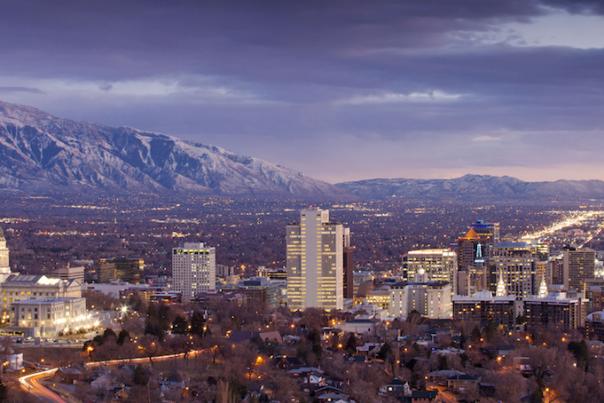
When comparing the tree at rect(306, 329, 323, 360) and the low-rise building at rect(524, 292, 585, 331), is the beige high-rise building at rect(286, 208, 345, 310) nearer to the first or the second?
the low-rise building at rect(524, 292, 585, 331)

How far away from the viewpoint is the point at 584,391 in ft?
206

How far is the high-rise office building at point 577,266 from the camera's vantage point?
393ft

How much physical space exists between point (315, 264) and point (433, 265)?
20299 mm

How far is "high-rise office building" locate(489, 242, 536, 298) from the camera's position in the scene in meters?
113

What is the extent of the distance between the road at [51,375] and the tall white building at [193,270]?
39.8 metres

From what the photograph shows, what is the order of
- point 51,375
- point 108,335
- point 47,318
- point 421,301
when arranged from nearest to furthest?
point 51,375 → point 108,335 → point 47,318 → point 421,301

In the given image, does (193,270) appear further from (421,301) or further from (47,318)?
(47,318)

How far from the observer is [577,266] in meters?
122

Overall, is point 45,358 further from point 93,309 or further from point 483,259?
point 483,259

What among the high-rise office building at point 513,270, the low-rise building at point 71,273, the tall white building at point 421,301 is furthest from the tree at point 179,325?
the high-rise office building at point 513,270

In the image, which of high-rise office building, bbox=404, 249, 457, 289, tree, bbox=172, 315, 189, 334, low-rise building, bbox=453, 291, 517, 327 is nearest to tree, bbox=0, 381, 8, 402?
tree, bbox=172, 315, 189, 334

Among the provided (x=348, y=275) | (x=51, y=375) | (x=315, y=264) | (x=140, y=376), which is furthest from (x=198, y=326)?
(x=348, y=275)

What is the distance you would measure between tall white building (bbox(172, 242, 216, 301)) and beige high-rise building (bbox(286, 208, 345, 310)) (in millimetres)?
7797

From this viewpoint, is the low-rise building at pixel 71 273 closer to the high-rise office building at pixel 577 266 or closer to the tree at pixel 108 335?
the high-rise office building at pixel 577 266
